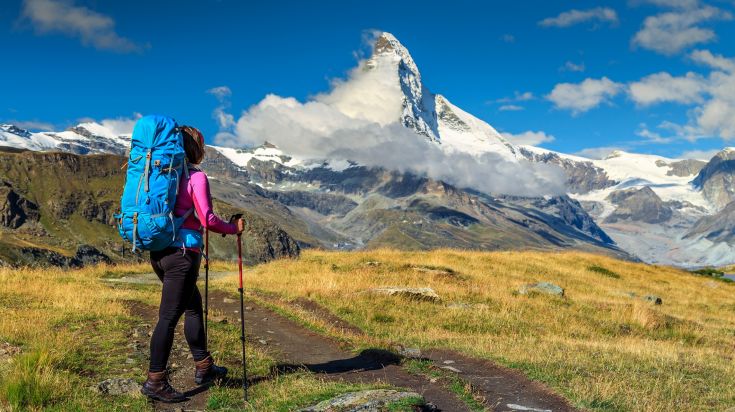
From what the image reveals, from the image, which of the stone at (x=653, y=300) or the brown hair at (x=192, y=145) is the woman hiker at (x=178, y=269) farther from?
→ the stone at (x=653, y=300)

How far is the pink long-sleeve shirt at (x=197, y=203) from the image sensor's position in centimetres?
937

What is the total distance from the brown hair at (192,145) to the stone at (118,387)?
3.80 m

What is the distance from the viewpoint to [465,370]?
1282cm

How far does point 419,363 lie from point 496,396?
2629 millimetres

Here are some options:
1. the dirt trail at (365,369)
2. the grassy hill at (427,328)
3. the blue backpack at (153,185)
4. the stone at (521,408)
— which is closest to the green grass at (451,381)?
the dirt trail at (365,369)

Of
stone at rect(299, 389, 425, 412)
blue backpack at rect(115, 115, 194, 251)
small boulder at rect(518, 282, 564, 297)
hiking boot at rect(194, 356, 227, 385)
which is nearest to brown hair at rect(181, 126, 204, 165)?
blue backpack at rect(115, 115, 194, 251)

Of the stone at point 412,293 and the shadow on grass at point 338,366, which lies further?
the stone at point 412,293

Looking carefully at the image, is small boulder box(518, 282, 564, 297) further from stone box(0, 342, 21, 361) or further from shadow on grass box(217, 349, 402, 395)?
stone box(0, 342, 21, 361)

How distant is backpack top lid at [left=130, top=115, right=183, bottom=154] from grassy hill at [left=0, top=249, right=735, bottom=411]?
3.89m

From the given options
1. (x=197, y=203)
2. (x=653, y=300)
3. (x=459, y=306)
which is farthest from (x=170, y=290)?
(x=653, y=300)

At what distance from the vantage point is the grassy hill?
10078mm

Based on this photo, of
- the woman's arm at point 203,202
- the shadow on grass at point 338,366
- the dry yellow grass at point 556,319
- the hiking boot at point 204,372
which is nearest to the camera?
the woman's arm at point 203,202

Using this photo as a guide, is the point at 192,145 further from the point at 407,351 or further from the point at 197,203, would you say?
the point at 407,351

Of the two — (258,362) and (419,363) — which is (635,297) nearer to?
(419,363)
